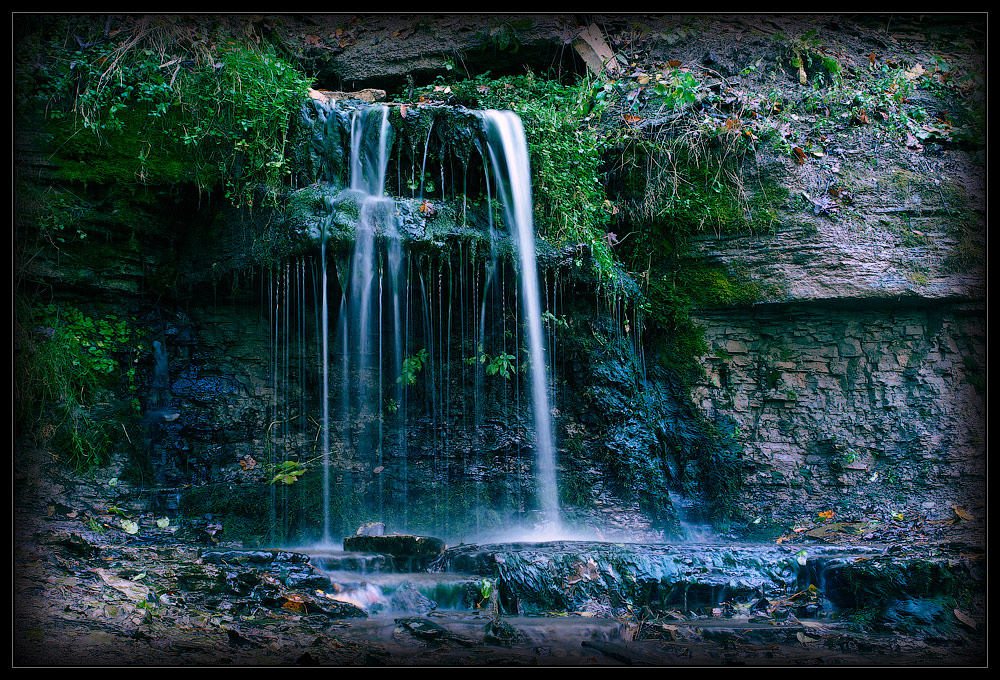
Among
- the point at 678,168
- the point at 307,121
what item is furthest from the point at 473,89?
the point at 678,168

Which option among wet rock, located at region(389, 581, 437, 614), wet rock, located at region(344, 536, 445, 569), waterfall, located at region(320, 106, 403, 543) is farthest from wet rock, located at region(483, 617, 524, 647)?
waterfall, located at region(320, 106, 403, 543)

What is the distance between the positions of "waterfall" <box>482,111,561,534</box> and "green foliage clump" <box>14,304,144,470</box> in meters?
3.68

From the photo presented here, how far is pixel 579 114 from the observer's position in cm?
680

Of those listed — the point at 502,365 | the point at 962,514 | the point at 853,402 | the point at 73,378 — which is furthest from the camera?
the point at 853,402

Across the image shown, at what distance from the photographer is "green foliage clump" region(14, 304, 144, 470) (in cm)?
533

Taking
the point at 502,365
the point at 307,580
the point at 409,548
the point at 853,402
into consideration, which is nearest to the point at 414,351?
the point at 502,365

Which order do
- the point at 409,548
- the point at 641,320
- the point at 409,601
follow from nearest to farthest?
the point at 409,601, the point at 409,548, the point at 641,320

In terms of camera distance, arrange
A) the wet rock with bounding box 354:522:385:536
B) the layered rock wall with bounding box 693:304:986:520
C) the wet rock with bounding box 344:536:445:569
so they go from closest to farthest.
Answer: the wet rock with bounding box 344:536:445:569, the wet rock with bounding box 354:522:385:536, the layered rock wall with bounding box 693:304:986:520

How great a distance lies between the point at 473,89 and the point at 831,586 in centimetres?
562

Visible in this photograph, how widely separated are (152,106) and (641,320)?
16.3 ft

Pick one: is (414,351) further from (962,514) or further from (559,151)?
(962,514)

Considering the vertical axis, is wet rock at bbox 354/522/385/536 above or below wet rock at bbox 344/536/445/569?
below

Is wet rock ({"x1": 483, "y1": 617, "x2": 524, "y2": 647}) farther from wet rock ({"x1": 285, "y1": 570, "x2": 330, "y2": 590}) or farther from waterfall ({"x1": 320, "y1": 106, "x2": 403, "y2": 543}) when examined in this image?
waterfall ({"x1": 320, "y1": 106, "x2": 403, "y2": 543})

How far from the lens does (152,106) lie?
583cm
